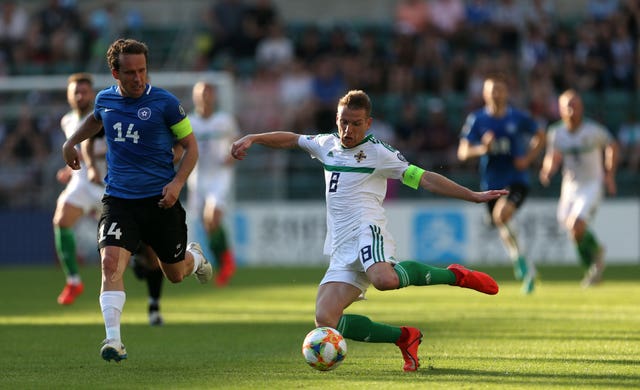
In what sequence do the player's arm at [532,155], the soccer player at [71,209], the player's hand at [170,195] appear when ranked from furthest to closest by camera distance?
the player's arm at [532,155]
the soccer player at [71,209]
the player's hand at [170,195]

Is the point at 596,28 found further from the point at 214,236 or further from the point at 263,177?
the point at 214,236

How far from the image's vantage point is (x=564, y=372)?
26.6 ft

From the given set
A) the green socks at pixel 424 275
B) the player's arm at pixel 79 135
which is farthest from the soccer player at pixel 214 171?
the green socks at pixel 424 275

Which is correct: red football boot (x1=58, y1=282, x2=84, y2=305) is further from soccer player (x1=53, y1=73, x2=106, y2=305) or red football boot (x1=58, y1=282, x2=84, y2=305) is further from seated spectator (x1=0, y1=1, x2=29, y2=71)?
seated spectator (x1=0, y1=1, x2=29, y2=71)

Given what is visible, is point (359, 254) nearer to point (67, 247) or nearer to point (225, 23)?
point (67, 247)

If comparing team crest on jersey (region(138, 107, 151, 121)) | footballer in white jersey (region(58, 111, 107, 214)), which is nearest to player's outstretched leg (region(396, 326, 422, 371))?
team crest on jersey (region(138, 107, 151, 121))

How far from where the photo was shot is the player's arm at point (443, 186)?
26.6ft

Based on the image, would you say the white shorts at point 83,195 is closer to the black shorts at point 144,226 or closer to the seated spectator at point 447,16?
the black shorts at point 144,226

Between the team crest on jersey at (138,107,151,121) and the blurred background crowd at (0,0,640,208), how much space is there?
14500mm

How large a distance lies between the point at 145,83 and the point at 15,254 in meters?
15.7

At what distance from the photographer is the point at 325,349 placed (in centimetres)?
802

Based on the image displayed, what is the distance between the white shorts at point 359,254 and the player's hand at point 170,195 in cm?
124

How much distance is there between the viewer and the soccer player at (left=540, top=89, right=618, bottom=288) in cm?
1736

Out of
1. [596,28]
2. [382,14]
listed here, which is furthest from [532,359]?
[382,14]
